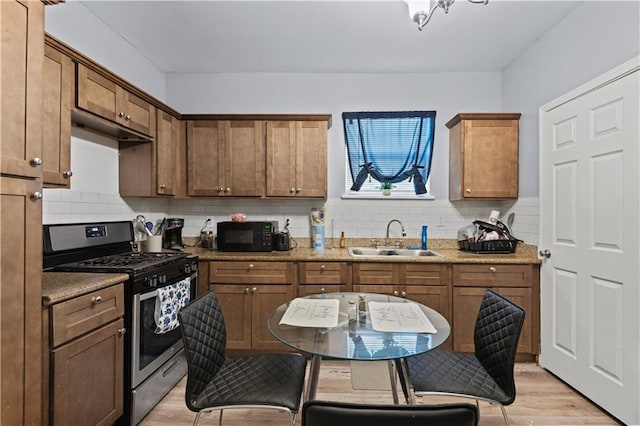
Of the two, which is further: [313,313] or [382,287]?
[382,287]

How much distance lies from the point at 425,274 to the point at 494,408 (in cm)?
102

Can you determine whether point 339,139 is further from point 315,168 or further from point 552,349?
point 552,349

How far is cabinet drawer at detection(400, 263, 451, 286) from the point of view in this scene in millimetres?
2803

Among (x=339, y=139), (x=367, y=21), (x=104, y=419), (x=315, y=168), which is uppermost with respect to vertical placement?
(x=367, y=21)

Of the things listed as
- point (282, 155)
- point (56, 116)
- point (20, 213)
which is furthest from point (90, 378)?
point (282, 155)

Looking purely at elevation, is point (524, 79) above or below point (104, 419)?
above

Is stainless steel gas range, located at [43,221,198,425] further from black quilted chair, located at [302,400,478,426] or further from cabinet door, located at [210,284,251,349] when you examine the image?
black quilted chair, located at [302,400,478,426]

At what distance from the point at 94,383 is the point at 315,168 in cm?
226

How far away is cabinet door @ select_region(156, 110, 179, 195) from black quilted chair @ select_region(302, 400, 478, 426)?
2562 millimetres

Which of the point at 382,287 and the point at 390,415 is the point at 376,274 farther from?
the point at 390,415

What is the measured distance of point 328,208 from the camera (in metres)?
3.54

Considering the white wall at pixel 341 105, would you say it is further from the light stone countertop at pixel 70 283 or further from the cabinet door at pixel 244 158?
the light stone countertop at pixel 70 283

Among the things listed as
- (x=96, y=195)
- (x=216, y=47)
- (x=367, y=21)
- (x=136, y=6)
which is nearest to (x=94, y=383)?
(x=96, y=195)

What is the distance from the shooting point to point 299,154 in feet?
10.5
